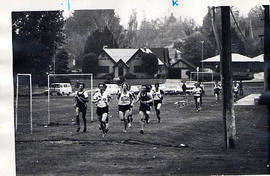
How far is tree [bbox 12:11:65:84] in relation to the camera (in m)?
7.20

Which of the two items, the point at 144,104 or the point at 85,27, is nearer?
the point at 85,27

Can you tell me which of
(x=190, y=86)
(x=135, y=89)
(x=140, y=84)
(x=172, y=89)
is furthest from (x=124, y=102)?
(x=190, y=86)

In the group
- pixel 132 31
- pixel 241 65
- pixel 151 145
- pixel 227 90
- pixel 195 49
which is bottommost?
pixel 151 145

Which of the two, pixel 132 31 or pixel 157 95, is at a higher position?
pixel 132 31

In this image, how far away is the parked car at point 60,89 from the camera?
7425 millimetres

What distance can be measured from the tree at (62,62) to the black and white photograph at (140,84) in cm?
1

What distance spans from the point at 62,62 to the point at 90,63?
340 millimetres

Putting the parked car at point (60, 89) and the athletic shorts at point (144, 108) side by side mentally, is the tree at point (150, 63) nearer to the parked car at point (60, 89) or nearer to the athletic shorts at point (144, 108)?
the athletic shorts at point (144, 108)

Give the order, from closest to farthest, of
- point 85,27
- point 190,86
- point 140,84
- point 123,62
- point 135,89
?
1. point 85,27
2. point 123,62
3. point 190,86
4. point 140,84
5. point 135,89

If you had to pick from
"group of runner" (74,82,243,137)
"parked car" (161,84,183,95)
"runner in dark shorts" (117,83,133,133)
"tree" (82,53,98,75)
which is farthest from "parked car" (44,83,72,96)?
"parked car" (161,84,183,95)

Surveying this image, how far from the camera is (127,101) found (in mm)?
7906

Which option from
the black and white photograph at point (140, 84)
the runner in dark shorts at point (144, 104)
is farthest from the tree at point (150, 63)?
the runner in dark shorts at point (144, 104)

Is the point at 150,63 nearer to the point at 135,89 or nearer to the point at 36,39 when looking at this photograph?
the point at 135,89

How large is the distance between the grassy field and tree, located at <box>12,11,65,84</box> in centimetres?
39
